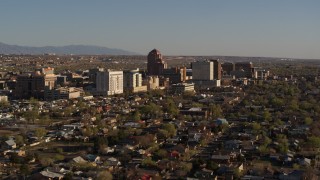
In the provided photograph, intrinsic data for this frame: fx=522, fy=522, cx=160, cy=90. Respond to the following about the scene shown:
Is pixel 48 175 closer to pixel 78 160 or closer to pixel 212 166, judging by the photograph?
pixel 78 160

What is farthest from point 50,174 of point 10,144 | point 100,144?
point 10,144

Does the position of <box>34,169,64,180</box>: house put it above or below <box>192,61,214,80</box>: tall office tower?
below

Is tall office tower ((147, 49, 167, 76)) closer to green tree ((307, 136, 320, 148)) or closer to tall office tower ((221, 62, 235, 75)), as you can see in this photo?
tall office tower ((221, 62, 235, 75))

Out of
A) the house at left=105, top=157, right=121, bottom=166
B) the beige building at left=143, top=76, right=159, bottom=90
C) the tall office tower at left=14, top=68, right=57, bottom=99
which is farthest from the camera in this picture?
the beige building at left=143, top=76, right=159, bottom=90

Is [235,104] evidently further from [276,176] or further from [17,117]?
[276,176]

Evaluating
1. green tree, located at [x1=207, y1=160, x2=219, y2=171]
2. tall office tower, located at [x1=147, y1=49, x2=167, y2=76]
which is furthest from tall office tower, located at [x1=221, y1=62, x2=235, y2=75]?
green tree, located at [x1=207, y1=160, x2=219, y2=171]
